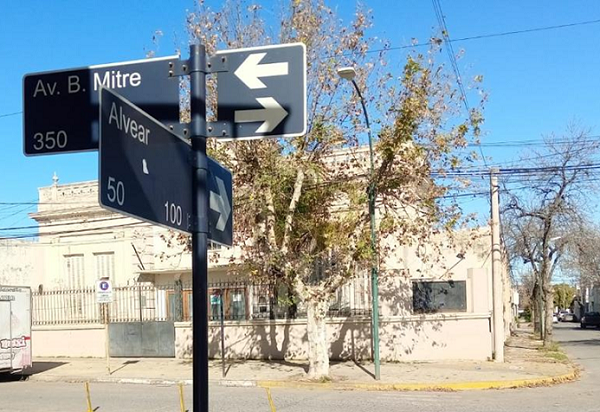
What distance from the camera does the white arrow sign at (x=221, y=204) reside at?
139 inches

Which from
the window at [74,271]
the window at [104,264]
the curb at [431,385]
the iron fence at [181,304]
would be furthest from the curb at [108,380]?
the window at [74,271]

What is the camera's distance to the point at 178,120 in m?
3.53

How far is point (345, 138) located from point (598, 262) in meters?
32.0

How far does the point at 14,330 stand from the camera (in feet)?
65.6

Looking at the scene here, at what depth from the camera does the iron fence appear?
21719 millimetres

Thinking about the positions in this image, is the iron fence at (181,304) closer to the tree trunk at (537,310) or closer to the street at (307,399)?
the street at (307,399)

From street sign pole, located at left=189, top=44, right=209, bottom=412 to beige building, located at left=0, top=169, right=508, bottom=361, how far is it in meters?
14.8

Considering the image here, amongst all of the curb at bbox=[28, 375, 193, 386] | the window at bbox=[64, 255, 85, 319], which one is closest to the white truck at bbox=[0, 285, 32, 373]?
the curb at bbox=[28, 375, 193, 386]

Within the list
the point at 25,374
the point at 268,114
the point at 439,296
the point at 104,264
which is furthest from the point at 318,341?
the point at 104,264

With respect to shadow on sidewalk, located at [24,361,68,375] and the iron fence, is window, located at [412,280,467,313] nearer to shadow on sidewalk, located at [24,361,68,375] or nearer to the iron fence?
the iron fence

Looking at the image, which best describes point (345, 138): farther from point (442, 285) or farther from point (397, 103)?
point (442, 285)

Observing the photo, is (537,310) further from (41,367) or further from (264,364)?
(41,367)

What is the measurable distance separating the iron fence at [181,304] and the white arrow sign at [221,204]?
53.5ft

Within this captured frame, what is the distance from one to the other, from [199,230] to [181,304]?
20991 mm
